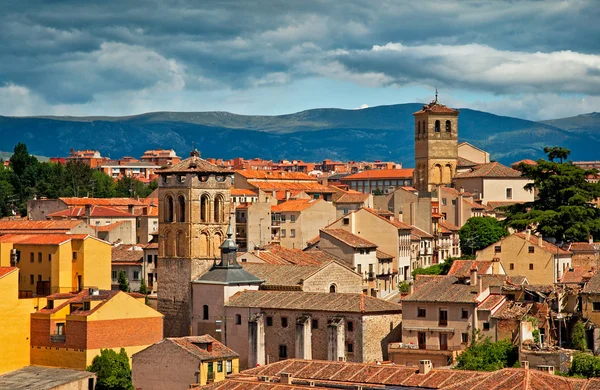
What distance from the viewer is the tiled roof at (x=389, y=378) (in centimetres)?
4556

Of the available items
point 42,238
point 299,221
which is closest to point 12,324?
point 42,238

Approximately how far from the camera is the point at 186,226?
75625mm

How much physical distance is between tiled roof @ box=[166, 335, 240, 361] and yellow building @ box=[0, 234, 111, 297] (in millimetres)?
15990

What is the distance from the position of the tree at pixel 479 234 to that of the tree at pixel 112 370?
31.7 metres

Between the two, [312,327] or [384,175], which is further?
[384,175]

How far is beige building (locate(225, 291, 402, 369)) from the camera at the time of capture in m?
64.1

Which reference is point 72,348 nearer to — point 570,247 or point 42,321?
point 42,321

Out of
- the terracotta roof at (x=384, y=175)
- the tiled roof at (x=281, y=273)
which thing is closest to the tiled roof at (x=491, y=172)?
the tiled roof at (x=281, y=273)

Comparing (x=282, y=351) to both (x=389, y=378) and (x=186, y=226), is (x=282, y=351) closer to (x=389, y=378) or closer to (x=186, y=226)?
(x=186, y=226)

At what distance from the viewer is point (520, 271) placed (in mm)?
77375

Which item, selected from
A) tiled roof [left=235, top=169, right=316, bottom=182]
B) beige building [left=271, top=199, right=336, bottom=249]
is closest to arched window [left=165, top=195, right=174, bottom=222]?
beige building [left=271, top=199, right=336, bottom=249]

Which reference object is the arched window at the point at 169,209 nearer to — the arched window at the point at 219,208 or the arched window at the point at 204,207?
the arched window at the point at 204,207

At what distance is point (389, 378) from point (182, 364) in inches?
426

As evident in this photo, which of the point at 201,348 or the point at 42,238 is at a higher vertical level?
the point at 42,238
